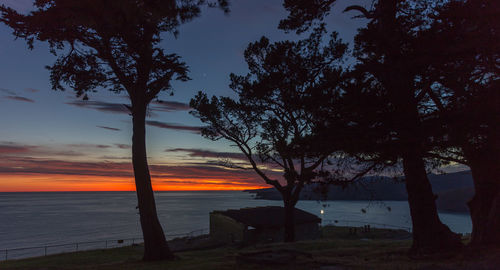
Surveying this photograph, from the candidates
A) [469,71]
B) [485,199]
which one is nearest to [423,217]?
[485,199]

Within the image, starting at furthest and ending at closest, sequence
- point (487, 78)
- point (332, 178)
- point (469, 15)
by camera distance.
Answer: point (332, 178) → point (487, 78) → point (469, 15)

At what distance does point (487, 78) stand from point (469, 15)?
288 centimetres

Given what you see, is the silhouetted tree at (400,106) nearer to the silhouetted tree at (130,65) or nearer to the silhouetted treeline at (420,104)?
the silhouetted treeline at (420,104)

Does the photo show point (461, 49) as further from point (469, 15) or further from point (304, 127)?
point (304, 127)

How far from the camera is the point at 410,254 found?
12750 mm

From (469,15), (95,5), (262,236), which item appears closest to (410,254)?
(469,15)

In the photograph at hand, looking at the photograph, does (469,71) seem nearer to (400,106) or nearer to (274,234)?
(400,106)

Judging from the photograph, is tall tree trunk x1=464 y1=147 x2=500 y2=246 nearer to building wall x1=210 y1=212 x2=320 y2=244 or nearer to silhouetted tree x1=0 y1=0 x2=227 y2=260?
silhouetted tree x1=0 y1=0 x2=227 y2=260

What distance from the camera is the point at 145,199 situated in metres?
16.7

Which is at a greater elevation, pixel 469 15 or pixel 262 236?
pixel 469 15

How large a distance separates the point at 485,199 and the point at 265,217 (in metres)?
29.4

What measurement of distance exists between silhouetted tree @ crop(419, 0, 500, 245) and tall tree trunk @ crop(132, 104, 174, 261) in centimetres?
1292

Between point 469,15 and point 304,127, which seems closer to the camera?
point 469,15

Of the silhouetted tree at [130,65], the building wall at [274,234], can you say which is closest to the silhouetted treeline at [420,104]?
the silhouetted tree at [130,65]
